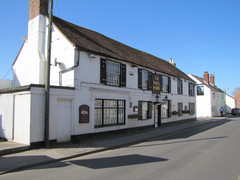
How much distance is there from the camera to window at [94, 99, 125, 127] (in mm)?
12750

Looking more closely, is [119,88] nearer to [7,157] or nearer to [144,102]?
[144,102]

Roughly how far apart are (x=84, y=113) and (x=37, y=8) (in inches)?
306

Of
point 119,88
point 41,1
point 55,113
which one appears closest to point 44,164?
point 55,113

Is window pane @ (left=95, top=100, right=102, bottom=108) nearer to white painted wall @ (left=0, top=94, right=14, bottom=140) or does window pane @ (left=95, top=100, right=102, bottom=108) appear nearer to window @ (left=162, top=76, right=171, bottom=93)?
white painted wall @ (left=0, top=94, right=14, bottom=140)

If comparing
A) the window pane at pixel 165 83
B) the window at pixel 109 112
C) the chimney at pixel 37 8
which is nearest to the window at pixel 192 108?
the window pane at pixel 165 83

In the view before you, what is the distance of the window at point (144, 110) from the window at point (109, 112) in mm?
2293

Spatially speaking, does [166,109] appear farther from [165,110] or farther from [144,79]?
[144,79]

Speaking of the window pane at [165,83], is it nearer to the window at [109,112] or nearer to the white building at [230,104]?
the window at [109,112]

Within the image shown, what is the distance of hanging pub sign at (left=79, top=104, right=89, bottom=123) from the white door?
61 cm

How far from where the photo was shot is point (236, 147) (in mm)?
9836

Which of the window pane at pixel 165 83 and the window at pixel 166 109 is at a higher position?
the window pane at pixel 165 83

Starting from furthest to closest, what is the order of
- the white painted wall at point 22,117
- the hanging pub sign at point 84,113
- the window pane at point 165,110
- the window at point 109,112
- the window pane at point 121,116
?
the window pane at point 165,110 < the window pane at point 121,116 < the window at point 109,112 < the hanging pub sign at point 84,113 < the white painted wall at point 22,117

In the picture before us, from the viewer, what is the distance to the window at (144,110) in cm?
1652

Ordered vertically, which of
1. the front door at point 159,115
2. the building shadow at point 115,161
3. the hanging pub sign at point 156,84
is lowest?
the building shadow at point 115,161
